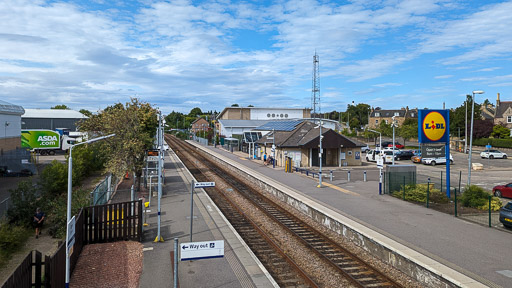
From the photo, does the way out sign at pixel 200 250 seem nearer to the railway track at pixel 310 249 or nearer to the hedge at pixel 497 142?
the railway track at pixel 310 249

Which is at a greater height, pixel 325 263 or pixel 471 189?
pixel 471 189

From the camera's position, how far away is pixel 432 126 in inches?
875

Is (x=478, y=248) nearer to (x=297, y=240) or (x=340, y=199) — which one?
(x=297, y=240)

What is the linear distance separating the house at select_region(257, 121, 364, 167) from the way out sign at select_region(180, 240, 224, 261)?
2901 centimetres

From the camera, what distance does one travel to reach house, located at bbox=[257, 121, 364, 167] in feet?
123

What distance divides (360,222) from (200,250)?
8.86 m

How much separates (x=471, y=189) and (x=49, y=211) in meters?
21.2

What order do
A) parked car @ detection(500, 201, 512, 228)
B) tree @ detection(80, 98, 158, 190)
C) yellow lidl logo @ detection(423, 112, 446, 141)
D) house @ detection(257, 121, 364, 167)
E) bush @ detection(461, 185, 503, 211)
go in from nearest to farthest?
1. parked car @ detection(500, 201, 512, 228)
2. bush @ detection(461, 185, 503, 211)
3. yellow lidl logo @ detection(423, 112, 446, 141)
4. tree @ detection(80, 98, 158, 190)
5. house @ detection(257, 121, 364, 167)

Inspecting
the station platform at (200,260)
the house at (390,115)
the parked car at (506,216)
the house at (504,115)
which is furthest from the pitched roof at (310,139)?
the house at (390,115)

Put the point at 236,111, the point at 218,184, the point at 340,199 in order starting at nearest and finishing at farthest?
the point at 340,199 → the point at 218,184 → the point at 236,111

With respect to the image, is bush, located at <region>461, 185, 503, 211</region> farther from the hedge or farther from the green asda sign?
the hedge

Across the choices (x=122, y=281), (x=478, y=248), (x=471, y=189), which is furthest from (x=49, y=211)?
(x=471, y=189)

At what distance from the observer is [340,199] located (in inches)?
809

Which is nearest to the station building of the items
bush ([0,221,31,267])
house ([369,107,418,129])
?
bush ([0,221,31,267])
